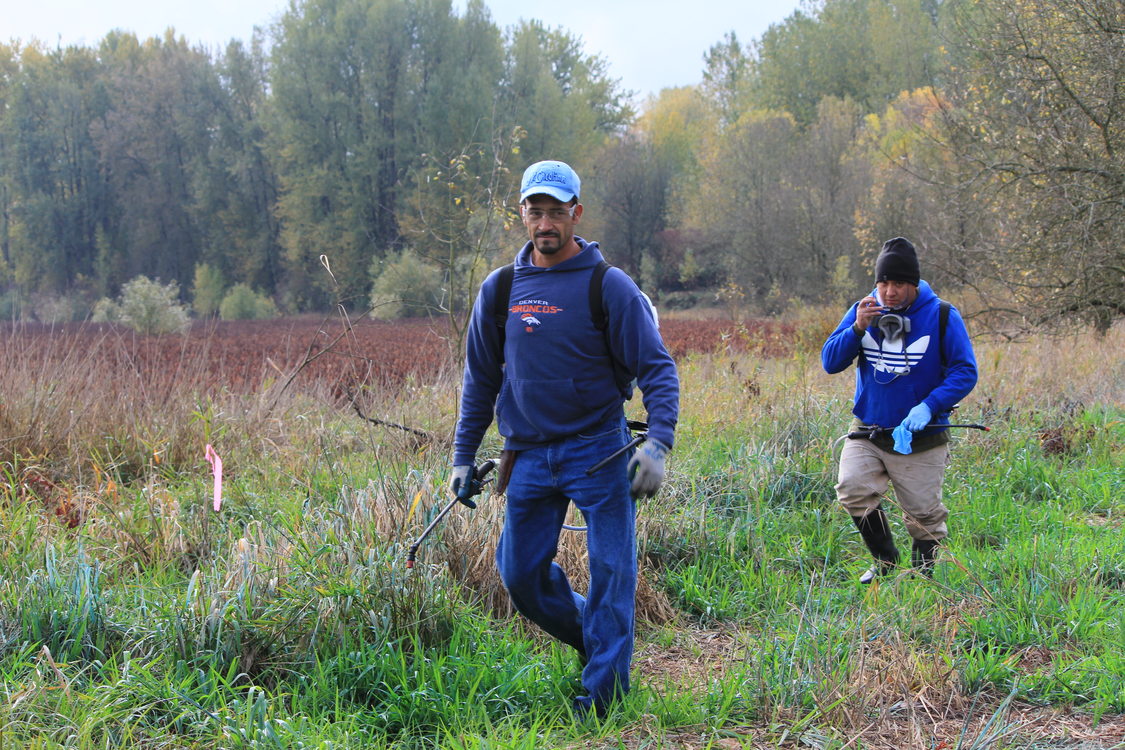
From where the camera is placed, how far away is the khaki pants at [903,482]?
475 centimetres

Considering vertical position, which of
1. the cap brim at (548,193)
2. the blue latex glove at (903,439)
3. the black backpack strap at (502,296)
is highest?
the cap brim at (548,193)

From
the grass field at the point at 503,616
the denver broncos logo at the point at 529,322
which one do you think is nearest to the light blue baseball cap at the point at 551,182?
the denver broncos logo at the point at 529,322

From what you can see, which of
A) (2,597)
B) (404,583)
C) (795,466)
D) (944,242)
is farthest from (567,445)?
(944,242)

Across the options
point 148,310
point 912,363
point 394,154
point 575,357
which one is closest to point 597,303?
point 575,357

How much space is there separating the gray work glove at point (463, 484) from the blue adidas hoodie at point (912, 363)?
2070 millimetres

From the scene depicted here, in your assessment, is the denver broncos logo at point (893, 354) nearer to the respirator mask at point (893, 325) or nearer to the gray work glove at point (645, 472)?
the respirator mask at point (893, 325)

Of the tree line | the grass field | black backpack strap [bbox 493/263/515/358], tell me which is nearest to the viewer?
the grass field

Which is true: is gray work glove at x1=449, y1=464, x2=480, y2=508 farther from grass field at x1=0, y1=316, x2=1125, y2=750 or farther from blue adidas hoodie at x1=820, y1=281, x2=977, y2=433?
blue adidas hoodie at x1=820, y1=281, x2=977, y2=433

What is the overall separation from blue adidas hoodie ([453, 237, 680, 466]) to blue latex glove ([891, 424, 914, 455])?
1.76 metres

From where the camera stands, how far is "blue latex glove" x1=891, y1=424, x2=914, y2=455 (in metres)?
4.54

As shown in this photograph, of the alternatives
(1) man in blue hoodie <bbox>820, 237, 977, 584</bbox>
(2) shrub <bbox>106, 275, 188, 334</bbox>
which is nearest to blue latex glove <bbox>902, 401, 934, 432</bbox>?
(1) man in blue hoodie <bbox>820, 237, 977, 584</bbox>

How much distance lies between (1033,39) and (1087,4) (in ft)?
2.60

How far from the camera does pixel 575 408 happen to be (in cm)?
337

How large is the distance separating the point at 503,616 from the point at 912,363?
7.94 ft
